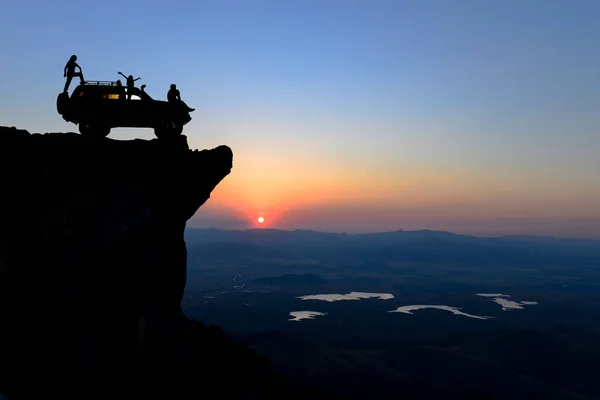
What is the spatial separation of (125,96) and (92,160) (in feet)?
13.0

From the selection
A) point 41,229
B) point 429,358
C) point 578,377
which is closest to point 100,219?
point 41,229

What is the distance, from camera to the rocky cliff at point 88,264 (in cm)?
1828

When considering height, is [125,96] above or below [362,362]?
above

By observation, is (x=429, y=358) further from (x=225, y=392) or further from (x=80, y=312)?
(x=80, y=312)

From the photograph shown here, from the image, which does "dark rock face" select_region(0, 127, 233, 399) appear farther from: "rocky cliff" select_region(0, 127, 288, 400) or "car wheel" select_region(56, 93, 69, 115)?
"car wheel" select_region(56, 93, 69, 115)

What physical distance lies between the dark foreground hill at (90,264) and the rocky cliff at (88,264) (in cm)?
4

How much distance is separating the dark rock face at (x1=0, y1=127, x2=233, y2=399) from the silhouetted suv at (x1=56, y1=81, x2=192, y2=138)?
42.1 inches

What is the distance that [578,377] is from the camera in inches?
4870

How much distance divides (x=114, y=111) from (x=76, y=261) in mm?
7598

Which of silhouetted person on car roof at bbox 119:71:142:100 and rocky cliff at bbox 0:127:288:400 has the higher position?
silhouetted person on car roof at bbox 119:71:142:100

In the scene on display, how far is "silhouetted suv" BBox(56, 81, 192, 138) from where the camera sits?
70.8 ft

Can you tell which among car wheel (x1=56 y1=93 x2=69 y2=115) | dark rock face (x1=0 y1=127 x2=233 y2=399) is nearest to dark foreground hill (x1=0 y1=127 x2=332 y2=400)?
dark rock face (x1=0 y1=127 x2=233 y2=399)

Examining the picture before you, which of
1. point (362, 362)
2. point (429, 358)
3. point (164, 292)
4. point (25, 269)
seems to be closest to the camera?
point (25, 269)

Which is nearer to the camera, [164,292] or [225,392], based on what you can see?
[164,292]
